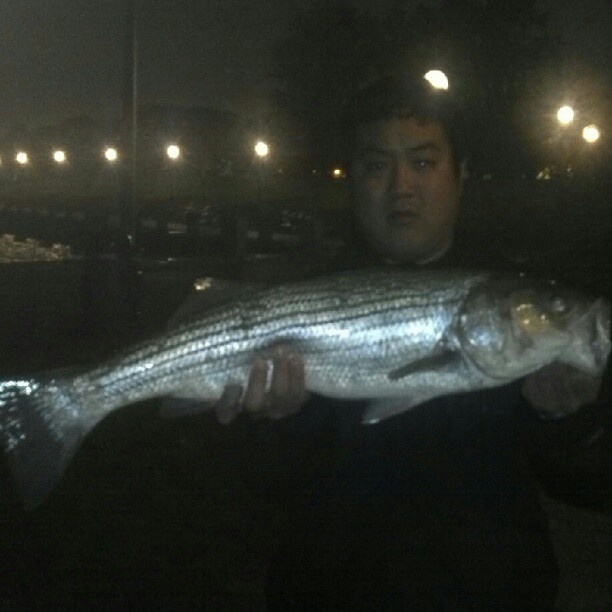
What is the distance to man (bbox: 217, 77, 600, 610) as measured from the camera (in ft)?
10.5

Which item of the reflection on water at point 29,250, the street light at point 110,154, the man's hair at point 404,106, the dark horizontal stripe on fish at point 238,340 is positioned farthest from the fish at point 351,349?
the street light at point 110,154

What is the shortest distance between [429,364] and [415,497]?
20.3 inches

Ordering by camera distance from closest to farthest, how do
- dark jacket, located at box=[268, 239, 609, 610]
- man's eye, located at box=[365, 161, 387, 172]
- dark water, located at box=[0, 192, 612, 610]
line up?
1. dark jacket, located at box=[268, 239, 609, 610]
2. man's eye, located at box=[365, 161, 387, 172]
3. dark water, located at box=[0, 192, 612, 610]

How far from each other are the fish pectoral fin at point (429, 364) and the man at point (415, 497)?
0.14m

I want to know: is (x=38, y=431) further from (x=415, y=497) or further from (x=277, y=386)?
(x=415, y=497)

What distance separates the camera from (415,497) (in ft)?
10.8

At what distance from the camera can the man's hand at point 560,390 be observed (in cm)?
340

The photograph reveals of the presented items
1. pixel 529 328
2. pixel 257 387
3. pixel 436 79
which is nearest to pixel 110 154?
pixel 436 79

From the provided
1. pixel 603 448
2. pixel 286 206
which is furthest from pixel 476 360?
pixel 286 206

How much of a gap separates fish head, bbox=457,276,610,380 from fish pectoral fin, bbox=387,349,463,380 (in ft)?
0.17

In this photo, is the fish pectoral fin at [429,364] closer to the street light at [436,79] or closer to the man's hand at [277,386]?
the man's hand at [277,386]

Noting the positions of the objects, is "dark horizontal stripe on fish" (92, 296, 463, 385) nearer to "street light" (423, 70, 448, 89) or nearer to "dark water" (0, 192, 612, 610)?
"dark water" (0, 192, 612, 610)

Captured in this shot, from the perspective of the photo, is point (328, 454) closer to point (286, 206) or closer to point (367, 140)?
point (367, 140)

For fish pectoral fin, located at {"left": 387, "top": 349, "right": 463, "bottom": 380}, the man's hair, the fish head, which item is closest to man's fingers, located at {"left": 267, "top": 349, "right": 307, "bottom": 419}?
fish pectoral fin, located at {"left": 387, "top": 349, "right": 463, "bottom": 380}
